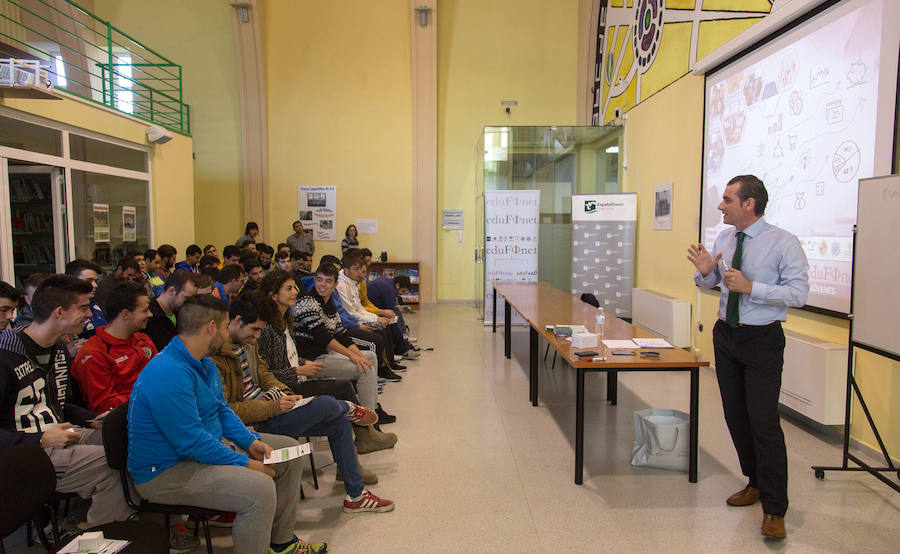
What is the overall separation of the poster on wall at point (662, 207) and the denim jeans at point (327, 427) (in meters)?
5.10

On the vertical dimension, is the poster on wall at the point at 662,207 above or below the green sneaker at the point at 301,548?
above

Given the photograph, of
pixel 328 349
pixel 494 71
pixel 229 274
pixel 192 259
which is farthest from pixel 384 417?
pixel 494 71

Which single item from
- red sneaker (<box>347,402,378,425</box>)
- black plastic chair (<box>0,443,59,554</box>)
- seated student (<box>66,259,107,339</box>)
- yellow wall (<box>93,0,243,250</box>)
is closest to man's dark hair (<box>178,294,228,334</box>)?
black plastic chair (<box>0,443,59,554</box>)

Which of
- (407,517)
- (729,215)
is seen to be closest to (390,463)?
(407,517)

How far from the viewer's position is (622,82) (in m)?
8.43

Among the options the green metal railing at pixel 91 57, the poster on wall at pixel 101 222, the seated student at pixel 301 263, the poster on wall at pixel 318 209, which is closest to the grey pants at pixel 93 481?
the seated student at pixel 301 263

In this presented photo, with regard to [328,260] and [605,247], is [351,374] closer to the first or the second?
[328,260]

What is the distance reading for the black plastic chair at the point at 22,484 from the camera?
1793 mm

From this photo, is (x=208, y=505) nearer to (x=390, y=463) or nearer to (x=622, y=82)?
(x=390, y=463)

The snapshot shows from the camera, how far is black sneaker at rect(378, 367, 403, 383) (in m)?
5.38

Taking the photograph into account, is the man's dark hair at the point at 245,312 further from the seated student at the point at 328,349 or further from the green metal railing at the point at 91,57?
the green metal railing at the point at 91,57

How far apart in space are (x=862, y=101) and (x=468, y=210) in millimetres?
7124

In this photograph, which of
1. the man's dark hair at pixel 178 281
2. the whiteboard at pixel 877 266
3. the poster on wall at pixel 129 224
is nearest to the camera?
the whiteboard at pixel 877 266

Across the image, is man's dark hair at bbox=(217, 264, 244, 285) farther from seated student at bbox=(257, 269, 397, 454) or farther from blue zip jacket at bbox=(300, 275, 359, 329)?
seated student at bbox=(257, 269, 397, 454)
